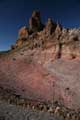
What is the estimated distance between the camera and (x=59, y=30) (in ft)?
113

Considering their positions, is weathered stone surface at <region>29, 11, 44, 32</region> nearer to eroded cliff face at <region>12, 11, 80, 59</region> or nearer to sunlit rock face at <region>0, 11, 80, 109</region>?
eroded cliff face at <region>12, 11, 80, 59</region>

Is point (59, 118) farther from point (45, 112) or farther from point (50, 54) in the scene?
point (50, 54)

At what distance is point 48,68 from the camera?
31219 mm

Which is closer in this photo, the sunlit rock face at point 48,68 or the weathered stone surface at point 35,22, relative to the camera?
the sunlit rock face at point 48,68

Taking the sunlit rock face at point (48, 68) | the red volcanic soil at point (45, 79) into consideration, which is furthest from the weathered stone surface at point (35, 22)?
the red volcanic soil at point (45, 79)

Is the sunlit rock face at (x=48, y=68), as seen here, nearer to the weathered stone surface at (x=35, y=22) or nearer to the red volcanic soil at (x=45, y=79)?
the red volcanic soil at (x=45, y=79)

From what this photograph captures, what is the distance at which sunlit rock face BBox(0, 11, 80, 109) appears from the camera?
26047mm

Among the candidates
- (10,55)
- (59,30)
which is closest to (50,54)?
(59,30)

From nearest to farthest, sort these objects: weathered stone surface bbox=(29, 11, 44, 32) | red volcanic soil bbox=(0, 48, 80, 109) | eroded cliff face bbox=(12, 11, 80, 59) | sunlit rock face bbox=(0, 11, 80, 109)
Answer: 1. red volcanic soil bbox=(0, 48, 80, 109)
2. sunlit rock face bbox=(0, 11, 80, 109)
3. eroded cliff face bbox=(12, 11, 80, 59)
4. weathered stone surface bbox=(29, 11, 44, 32)

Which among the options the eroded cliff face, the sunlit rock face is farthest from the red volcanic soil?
the eroded cliff face

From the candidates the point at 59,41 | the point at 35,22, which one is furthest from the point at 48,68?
the point at 35,22

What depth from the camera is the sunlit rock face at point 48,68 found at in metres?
26.0

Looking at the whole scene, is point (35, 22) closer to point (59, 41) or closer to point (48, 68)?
point (59, 41)

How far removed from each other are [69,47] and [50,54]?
396cm
